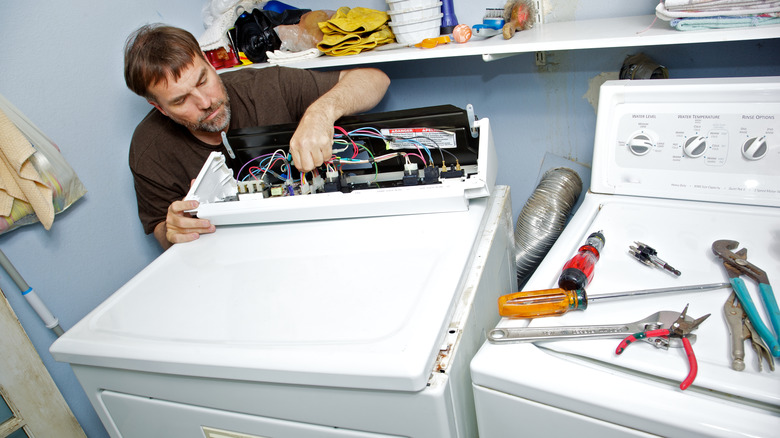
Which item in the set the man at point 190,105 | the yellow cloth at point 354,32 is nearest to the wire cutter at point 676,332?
the man at point 190,105

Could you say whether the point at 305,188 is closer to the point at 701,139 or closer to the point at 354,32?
the point at 354,32

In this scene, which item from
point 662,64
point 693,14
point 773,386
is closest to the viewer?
point 773,386

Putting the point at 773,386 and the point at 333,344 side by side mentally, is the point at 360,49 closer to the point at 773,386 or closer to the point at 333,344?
the point at 333,344

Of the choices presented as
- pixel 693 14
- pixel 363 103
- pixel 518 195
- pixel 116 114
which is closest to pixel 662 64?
pixel 693 14

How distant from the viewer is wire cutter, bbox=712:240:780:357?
59 cm

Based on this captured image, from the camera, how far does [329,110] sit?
1204 mm

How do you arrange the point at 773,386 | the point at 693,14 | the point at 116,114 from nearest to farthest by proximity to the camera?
the point at 773,386 < the point at 693,14 < the point at 116,114

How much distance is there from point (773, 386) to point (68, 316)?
5.18ft

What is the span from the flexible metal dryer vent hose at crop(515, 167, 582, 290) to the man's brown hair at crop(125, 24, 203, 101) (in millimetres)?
1141

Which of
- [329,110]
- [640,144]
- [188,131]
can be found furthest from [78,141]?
[640,144]

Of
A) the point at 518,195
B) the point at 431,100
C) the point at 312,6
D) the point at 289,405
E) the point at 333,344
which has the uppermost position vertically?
the point at 312,6

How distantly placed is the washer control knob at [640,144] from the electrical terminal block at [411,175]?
1.46ft

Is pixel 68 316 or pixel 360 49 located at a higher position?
pixel 360 49

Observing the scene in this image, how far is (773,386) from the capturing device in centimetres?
54
